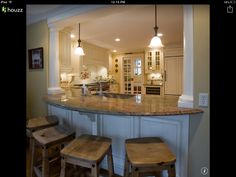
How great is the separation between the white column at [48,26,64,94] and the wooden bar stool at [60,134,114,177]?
1493 millimetres

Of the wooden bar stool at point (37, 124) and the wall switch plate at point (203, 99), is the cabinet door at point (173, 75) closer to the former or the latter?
the wall switch plate at point (203, 99)

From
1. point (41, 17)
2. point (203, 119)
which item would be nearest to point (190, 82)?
point (203, 119)

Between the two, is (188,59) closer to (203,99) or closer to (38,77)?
(203,99)

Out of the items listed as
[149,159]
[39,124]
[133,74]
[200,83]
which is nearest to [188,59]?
[200,83]

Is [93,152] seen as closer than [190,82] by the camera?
Yes

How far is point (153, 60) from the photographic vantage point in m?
6.02

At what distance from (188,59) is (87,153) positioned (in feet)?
3.97

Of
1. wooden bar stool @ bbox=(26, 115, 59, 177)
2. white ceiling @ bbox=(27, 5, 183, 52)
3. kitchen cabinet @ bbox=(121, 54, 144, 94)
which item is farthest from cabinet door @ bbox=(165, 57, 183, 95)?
wooden bar stool @ bbox=(26, 115, 59, 177)

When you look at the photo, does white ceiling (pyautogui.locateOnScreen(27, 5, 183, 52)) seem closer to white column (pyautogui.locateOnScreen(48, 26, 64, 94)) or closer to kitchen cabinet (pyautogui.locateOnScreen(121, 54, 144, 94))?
white column (pyautogui.locateOnScreen(48, 26, 64, 94))
